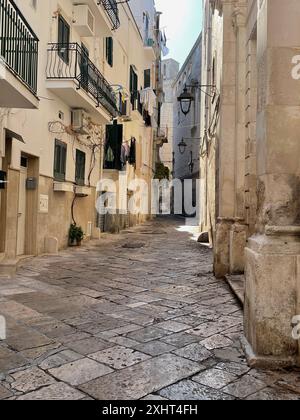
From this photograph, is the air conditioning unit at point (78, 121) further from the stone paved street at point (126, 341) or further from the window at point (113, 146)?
the stone paved street at point (126, 341)

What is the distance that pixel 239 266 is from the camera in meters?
7.16

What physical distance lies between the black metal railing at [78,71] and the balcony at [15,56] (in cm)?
186

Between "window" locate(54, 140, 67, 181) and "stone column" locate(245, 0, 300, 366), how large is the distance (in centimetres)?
866

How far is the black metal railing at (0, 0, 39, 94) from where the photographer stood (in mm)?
7262

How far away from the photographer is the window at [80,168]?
13.4m

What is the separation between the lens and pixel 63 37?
38.5 ft

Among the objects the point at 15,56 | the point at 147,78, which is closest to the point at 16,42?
the point at 15,56

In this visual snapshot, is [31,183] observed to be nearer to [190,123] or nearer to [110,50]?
[110,50]

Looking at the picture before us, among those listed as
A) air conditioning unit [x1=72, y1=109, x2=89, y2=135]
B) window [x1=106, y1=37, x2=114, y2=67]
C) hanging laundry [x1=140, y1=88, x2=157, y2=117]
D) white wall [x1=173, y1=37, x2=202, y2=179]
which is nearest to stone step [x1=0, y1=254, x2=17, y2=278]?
air conditioning unit [x1=72, y1=109, x2=89, y2=135]

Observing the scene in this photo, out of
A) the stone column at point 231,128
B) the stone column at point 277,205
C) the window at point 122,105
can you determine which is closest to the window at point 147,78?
the window at point 122,105

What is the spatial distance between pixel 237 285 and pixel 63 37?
906cm

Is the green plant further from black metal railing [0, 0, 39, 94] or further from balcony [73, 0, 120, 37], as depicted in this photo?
balcony [73, 0, 120, 37]
